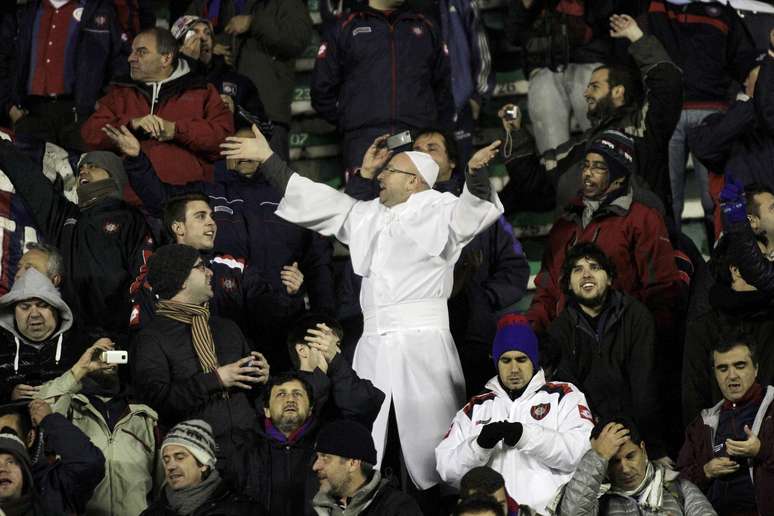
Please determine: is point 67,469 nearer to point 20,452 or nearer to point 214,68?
point 20,452

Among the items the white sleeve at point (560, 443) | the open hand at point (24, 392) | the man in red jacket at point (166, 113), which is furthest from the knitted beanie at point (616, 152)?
the open hand at point (24, 392)

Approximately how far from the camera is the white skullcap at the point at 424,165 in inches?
405

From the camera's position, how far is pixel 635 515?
8.77 m

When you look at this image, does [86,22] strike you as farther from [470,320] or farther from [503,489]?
[503,489]

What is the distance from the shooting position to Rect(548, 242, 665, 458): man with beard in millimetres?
10016

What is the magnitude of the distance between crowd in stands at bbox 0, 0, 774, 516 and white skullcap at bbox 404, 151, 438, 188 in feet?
0.16

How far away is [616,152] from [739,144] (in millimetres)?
941

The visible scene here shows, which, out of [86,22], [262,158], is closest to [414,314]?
[262,158]

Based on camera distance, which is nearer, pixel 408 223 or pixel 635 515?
pixel 635 515

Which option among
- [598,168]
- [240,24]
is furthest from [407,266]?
[240,24]

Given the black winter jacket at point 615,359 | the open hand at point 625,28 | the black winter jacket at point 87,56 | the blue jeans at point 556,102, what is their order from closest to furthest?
the black winter jacket at point 615,359, the open hand at point 625,28, the blue jeans at point 556,102, the black winter jacket at point 87,56

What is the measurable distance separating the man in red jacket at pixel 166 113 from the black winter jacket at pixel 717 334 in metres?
3.49

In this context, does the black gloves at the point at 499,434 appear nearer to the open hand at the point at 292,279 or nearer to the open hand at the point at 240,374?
the open hand at the point at 240,374

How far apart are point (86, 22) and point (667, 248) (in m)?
4.83
